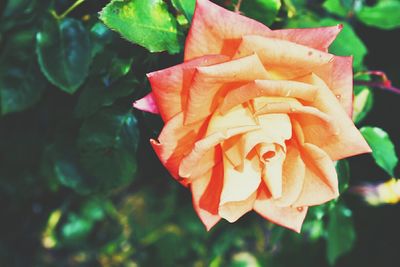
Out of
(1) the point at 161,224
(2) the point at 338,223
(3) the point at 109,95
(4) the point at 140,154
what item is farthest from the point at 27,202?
(2) the point at 338,223

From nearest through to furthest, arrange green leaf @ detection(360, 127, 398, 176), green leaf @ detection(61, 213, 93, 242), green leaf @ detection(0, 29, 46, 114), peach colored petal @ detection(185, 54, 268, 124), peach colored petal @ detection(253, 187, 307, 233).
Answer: peach colored petal @ detection(185, 54, 268, 124) < peach colored petal @ detection(253, 187, 307, 233) < green leaf @ detection(360, 127, 398, 176) < green leaf @ detection(0, 29, 46, 114) < green leaf @ detection(61, 213, 93, 242)

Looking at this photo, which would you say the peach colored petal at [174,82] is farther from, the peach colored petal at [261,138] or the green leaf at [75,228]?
the green leaf at [75,228]

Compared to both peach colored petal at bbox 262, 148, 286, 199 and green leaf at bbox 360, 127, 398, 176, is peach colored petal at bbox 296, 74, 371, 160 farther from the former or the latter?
green leaf at bbox 360, 127, 398, 176

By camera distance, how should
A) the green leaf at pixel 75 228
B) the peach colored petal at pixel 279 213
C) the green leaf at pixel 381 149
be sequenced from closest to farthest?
the peach colored petal at pixel 279 213
the green leaf at pixel 381 149
the green leaf at pixel 75 228

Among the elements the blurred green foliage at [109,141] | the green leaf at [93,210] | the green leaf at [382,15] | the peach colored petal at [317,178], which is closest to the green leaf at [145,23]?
the blurred green foliage at [109,141]

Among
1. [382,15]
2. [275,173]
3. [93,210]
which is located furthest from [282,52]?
[93,210]

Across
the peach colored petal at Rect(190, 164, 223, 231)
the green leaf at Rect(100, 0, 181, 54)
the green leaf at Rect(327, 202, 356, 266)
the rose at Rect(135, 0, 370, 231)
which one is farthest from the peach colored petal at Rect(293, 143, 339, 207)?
the green leaf at Rect(327, 202, 356, 266)
